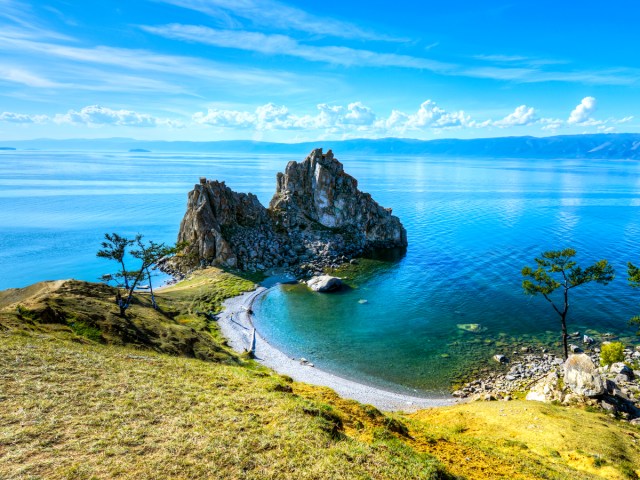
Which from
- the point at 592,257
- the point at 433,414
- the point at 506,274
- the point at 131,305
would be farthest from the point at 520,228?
the point at 131,305

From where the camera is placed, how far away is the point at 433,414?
3872cm

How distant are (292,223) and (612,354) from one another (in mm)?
81465

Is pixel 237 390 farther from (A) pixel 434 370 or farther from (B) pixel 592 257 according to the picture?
(B) pixel 592 257

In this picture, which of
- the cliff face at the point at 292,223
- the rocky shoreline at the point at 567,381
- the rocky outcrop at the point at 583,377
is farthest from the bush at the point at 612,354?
the cliff face at the point at 292,223

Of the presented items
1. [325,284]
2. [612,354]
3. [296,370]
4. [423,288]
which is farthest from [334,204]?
[612,354]

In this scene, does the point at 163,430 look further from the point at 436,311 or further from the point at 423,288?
the point at 423,288

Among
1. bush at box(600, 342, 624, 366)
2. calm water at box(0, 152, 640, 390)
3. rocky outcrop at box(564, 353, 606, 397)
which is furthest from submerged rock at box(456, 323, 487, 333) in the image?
rocky outcrop at box(564, 353, 606, 397)

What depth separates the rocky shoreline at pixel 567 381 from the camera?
38344 mm

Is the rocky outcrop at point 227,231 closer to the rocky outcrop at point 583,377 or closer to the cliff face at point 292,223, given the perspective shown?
the cliff face at point 292,223

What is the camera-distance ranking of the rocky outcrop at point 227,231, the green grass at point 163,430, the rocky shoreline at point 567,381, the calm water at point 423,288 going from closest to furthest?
the green grass at point 163,430 → the rocky shoreline at point 567,381 → the calm water at point 423,288 → the rocky outcrop at point 227,231

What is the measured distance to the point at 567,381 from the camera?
41.1m

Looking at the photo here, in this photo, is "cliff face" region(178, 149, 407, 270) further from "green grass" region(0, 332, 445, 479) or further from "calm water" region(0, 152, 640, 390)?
"green grass" region(0, 332, 445, 479)

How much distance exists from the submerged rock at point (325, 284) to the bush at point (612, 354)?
49135 mm

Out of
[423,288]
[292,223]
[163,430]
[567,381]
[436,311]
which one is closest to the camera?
[163,430]
